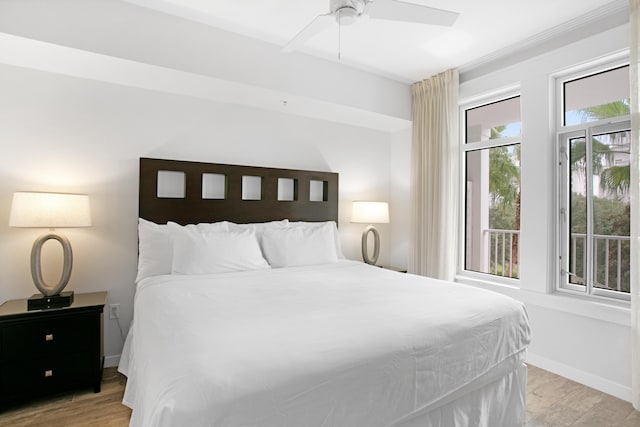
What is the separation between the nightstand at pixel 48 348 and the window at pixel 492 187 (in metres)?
3.46

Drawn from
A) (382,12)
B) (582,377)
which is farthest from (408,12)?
(582,377)

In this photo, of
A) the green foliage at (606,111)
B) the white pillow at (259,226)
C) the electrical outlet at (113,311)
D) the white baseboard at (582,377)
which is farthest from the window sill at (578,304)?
the electrical outlet at (113,311)

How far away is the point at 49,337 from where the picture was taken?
2.26m

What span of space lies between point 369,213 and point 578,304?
2011mm

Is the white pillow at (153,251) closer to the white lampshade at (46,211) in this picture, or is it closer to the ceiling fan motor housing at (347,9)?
the white lampshade at (46,211)

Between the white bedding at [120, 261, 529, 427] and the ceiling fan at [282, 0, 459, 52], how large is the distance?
158 cm

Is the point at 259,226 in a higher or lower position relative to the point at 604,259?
higher

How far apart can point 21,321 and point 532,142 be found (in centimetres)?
400

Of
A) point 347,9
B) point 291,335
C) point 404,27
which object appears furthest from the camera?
point 404,27

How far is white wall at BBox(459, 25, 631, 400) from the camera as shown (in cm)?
251

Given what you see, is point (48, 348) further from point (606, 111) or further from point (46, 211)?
point (606, 111)

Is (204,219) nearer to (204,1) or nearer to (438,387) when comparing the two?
(204,1)

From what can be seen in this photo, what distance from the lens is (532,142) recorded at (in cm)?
302

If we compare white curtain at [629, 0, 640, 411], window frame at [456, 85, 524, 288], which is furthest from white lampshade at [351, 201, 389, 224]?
white curtain at [629, 0, 640, 411]
